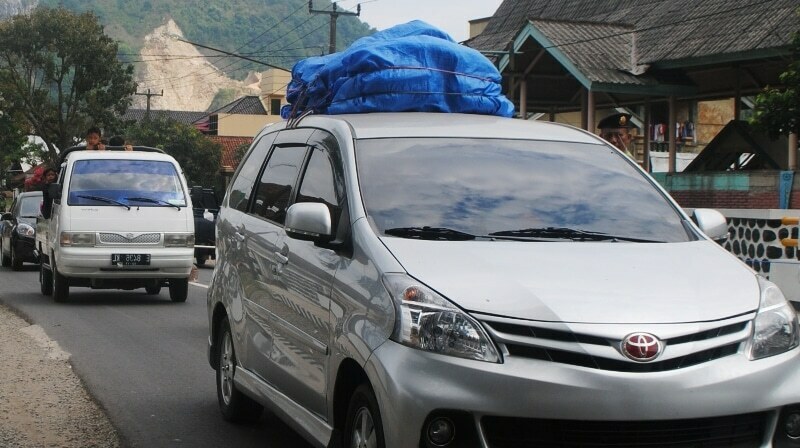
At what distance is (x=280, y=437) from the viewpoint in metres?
7.32

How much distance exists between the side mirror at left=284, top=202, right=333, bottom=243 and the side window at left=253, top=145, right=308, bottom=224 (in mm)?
964

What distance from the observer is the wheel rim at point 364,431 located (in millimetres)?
4938

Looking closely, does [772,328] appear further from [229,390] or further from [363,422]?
[229,390]

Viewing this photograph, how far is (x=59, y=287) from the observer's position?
54.4 ft

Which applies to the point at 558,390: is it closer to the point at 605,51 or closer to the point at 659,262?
the point at 659,262

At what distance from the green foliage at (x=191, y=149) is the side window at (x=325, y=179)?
58.9 metres

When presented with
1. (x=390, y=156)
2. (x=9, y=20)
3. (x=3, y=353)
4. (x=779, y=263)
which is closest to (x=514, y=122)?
(x=390, y=156)

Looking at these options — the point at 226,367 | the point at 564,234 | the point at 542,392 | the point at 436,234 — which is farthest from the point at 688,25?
the point at 542,392

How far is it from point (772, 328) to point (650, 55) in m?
22.8

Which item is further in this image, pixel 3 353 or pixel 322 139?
pixel 3 353

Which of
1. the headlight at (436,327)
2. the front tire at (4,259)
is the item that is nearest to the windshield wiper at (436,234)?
the headlight at (436,327)

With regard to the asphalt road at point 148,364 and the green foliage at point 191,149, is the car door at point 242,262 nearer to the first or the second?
the asphalt road at point 148,364

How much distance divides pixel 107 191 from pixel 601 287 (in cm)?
1271

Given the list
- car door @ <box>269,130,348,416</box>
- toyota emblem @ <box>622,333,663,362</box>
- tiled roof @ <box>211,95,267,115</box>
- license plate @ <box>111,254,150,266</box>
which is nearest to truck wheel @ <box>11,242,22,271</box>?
license plate @ <box>111,254,150,266</box>
